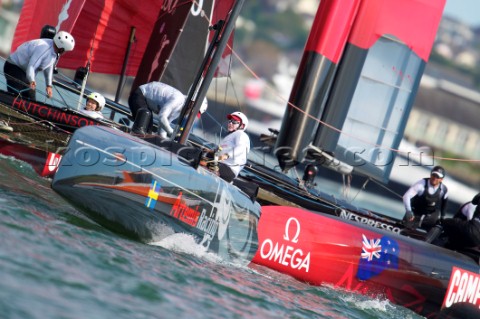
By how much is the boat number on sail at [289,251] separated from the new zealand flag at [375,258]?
53 cm

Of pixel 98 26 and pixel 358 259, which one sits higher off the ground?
pixel 98 26

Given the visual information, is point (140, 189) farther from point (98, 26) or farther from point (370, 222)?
point (98, 26)

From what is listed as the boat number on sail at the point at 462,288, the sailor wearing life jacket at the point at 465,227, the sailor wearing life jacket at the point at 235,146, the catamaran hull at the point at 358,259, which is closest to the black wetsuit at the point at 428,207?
the sailor wearing life jacket at the point at 465,227

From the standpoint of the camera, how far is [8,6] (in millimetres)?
40812

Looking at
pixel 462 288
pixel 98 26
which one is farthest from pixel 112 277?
pixel 98 26

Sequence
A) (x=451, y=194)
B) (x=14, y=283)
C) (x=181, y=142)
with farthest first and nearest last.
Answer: (x=451, y=194), (x=181, y=142), (x=14, y=283)

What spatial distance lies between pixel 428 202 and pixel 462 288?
1489mm

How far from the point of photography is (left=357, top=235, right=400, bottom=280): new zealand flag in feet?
26.6

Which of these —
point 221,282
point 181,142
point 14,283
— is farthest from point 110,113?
point 14,283

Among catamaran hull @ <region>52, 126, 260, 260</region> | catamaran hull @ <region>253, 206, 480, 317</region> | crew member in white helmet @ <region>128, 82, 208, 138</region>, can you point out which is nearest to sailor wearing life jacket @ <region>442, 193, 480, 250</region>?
catamaran hull @ <region>253, 206, 480, 317</region>

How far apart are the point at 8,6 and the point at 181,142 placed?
116 ft

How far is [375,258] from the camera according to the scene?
8.16 metres

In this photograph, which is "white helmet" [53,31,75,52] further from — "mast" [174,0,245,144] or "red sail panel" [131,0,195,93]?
"red sail panel" [131,0,195,93]

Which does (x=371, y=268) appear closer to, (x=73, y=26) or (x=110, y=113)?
(x=110, y=113)
